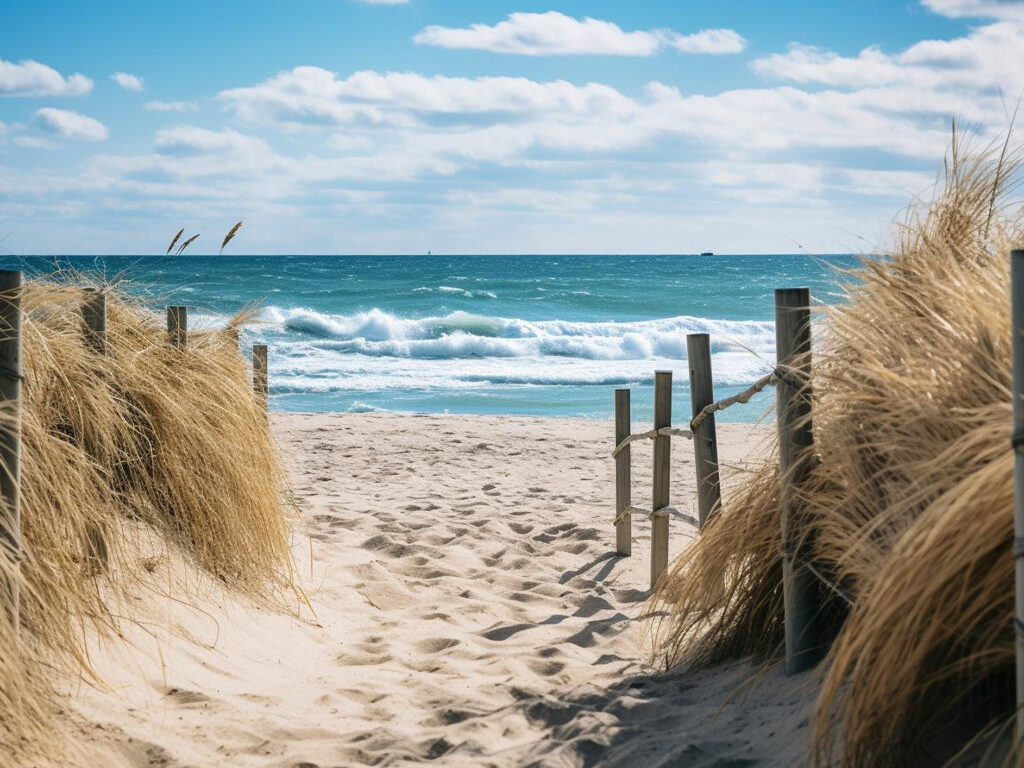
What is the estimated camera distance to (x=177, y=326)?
4699 millimetres

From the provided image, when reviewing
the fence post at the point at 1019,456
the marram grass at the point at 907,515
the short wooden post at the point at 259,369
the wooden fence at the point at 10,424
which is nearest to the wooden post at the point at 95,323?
the wooden fence at the point at 10,424

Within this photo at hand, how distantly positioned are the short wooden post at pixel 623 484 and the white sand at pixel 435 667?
0.13 meters

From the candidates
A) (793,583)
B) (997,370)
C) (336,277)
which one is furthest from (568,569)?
(336,277)

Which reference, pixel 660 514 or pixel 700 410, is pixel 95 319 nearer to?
pixel 700 410

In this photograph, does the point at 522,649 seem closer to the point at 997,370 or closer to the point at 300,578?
the point at 300,578

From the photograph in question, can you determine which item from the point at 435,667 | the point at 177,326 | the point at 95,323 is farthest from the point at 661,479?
the point at 95,323

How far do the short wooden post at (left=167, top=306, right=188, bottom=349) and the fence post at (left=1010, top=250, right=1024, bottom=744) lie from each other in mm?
3796

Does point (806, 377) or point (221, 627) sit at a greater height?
point (806, 377)

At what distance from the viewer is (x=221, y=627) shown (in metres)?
4.04

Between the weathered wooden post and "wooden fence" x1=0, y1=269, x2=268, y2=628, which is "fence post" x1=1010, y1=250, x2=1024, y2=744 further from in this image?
the weathered wooden post

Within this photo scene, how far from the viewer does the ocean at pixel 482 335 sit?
13.7 meters

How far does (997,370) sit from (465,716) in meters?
2.14

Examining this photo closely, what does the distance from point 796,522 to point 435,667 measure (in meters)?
1.77

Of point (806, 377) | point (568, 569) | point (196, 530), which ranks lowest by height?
point (568, 569)
